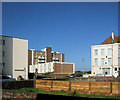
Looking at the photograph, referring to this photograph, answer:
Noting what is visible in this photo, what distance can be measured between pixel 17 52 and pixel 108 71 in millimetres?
22035

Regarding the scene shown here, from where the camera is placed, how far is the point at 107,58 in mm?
44438

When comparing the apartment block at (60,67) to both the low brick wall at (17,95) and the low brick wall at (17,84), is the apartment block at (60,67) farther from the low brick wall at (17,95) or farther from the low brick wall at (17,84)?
the low brick wall at (17,95)

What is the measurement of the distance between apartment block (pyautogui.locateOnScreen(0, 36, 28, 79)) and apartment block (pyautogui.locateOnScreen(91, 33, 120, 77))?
55.6 feet

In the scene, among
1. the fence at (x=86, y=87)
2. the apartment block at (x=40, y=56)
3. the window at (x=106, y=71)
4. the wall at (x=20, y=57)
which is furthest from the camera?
the apartment block at (x=40, y=56)

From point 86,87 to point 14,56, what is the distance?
2916 cm

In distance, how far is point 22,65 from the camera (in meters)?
42.8

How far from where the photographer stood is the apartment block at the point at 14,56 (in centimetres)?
→ 3988

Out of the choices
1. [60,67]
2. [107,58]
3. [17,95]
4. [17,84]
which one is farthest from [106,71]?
[17,95]

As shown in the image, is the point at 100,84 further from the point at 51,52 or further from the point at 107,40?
the point at 51,52

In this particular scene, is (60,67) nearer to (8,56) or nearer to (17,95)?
(8,56)

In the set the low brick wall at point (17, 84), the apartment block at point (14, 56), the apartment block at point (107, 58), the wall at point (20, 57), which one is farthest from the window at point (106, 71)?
the low brick wall at point (17, 84)

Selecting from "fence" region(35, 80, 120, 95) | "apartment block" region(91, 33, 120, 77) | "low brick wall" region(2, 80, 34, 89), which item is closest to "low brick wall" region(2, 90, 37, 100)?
"low brick wall" region(2, 80, 34, 89)

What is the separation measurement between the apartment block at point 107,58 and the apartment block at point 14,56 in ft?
55.6

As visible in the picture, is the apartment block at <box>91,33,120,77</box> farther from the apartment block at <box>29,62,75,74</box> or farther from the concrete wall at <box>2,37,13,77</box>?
the apartment block at <box>29,62,75,74</box>
